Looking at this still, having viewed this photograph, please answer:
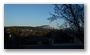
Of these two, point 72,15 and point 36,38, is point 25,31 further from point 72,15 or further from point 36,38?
point 72,15

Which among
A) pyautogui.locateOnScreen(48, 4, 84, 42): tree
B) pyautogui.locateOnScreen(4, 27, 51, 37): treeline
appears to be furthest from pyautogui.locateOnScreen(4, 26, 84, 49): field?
pyautogui.locateOnScreen(48, 4, 84, 42): tree

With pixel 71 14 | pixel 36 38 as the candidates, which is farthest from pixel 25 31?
pixel 71 14

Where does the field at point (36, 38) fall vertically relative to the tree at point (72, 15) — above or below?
below

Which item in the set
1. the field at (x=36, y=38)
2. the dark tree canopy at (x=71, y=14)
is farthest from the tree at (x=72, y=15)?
the field at (x=36, y=38)

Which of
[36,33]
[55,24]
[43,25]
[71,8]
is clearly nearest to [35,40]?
[36,33]

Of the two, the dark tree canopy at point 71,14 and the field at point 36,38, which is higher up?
the dark tree canopy at point 71,14

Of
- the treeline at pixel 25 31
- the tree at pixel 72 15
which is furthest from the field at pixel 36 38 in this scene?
the tree at pixel 72 15

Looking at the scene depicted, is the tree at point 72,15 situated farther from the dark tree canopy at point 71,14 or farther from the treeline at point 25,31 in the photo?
the treeline at point 25,31

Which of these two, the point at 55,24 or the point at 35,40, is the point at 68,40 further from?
the point at 35,40
